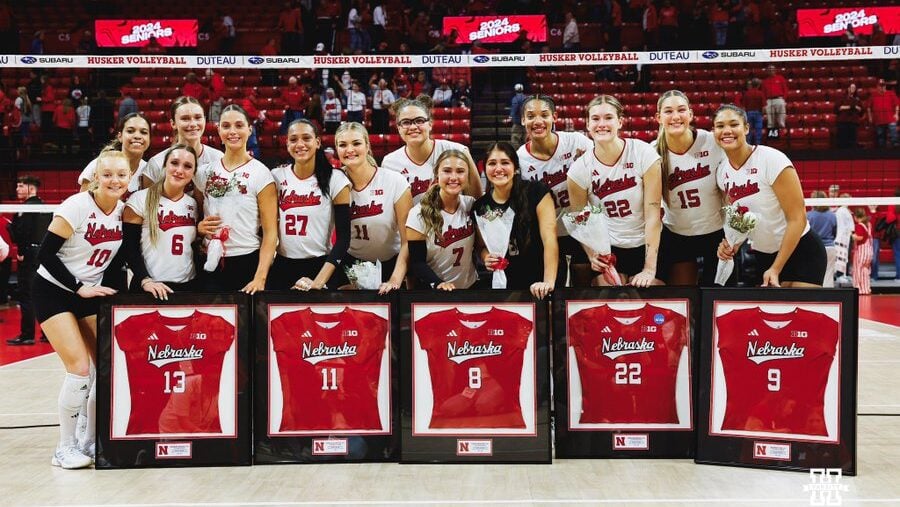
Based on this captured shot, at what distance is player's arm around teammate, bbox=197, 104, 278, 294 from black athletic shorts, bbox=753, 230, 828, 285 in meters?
2.73

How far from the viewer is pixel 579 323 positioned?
4328 millimetres

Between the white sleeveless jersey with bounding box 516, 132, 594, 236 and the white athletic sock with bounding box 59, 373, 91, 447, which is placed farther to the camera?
the white sleeveless jersey with bounding box 516, 132, 594, 236

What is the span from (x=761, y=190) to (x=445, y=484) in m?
2.21

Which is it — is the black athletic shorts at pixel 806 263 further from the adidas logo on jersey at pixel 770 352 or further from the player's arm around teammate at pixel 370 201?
the player's arm around teammate at pixel 370 201

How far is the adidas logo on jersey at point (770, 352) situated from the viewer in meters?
4.07

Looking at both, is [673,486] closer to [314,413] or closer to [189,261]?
[314,413]

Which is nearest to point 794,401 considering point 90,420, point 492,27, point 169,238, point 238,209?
point 238,209

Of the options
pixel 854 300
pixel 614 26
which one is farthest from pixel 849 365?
pixel 614 26

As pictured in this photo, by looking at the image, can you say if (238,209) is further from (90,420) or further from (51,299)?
(90,420)

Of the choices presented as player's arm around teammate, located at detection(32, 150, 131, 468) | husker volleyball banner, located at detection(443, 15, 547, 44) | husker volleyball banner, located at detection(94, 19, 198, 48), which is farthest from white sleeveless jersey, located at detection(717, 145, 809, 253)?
husker volleyball banner, located at detection(94, 19, 198, 48)

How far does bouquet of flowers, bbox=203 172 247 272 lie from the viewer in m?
4.45

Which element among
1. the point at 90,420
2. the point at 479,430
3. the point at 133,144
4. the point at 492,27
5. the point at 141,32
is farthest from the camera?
the point at 141,32

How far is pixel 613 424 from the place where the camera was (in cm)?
428

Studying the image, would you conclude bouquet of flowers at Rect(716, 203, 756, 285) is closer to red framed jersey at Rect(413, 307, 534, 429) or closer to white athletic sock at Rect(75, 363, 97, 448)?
red framed jersey at Rect(413, 307, 534, 429)
